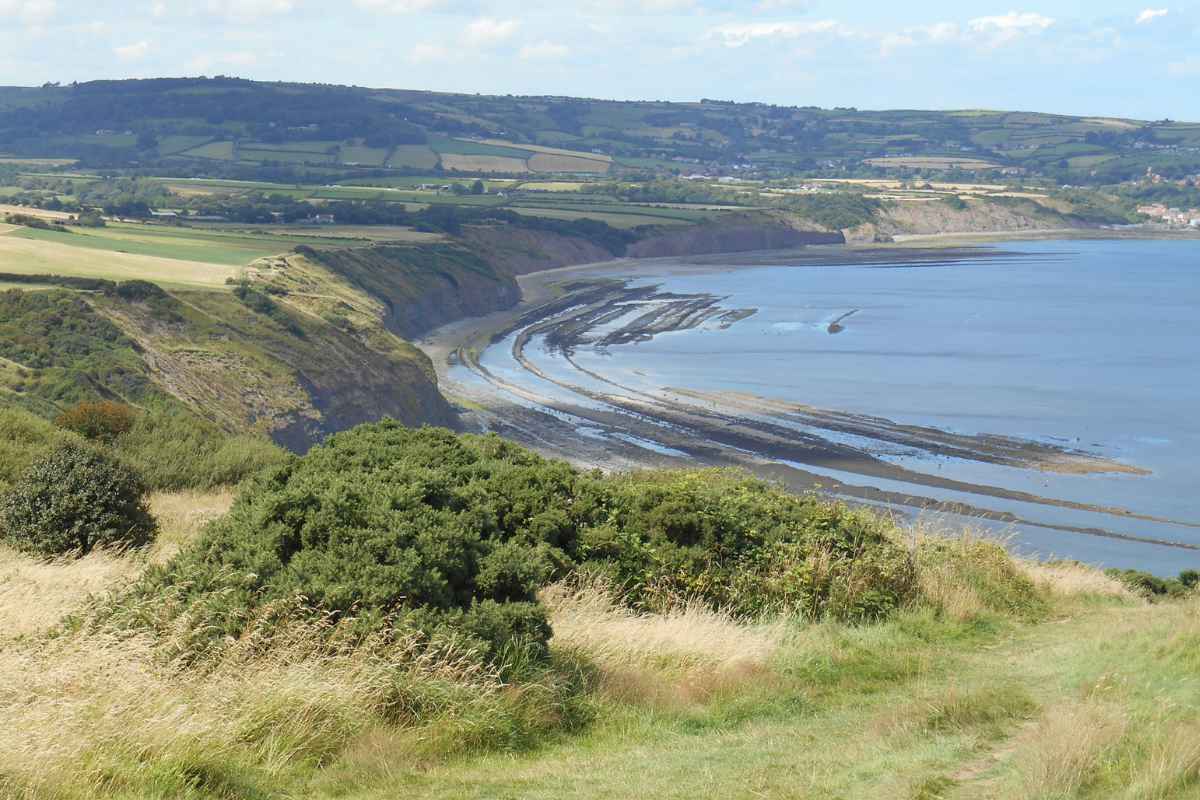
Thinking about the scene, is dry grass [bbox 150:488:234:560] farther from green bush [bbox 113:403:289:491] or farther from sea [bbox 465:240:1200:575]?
sea [bbox 465:240:1200:575]

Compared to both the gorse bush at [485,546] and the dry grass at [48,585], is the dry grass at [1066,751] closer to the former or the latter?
the gorse bush at [485,546]

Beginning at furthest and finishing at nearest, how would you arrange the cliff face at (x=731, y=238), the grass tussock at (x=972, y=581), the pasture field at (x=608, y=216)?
the pasture field at (x=608, y=216) → the cliff face at (x=731, y=238) → the grass tussock at (x=972, y=581)

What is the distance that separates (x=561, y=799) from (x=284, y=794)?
5.29ft

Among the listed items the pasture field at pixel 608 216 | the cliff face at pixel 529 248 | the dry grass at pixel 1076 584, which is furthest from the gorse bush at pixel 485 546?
the pasture field at pixel 608 216

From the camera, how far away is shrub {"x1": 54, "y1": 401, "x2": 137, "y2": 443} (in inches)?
998

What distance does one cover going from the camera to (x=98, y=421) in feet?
84.7

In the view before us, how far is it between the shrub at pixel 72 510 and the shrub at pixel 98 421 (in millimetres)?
9162

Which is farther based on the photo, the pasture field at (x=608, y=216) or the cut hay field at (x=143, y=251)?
the pasture field at (x=608, y=216)

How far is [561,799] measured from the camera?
288 inches

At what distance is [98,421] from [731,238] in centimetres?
15447

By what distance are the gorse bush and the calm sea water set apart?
31314mm

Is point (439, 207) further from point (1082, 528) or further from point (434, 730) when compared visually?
Answer: point (434, 730)

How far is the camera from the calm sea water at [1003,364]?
52.0 metres

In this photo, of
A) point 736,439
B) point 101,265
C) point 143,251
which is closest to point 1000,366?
point 736,439
